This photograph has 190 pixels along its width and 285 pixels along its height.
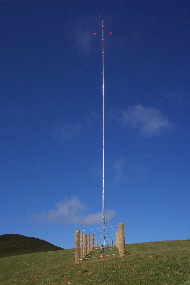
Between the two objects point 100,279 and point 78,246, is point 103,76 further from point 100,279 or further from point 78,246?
point 100,279

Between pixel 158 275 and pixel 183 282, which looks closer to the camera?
→ pixel 183 282

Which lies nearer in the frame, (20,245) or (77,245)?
(77,245)

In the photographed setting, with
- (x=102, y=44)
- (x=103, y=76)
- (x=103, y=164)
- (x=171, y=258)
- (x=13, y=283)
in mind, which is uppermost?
(x=102, y=44)

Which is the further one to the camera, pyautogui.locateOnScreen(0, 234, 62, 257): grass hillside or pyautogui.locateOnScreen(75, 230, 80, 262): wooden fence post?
pyautogui.locateOnScreen(0, 234, 62, 257): grass hillside

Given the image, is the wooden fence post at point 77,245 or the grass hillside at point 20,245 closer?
the wooden fence post at point 77,245

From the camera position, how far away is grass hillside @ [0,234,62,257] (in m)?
45.4

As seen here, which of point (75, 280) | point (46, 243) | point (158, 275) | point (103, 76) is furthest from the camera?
point (46, 243)

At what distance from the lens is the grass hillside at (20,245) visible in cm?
4542

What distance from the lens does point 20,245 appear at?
49500mm

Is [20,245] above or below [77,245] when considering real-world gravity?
below

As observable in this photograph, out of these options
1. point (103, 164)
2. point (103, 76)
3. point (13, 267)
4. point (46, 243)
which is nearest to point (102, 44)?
point (103, 76)

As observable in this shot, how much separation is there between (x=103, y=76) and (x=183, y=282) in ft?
66.9

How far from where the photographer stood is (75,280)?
54.4 feet

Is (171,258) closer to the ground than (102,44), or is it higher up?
closer to the ground
